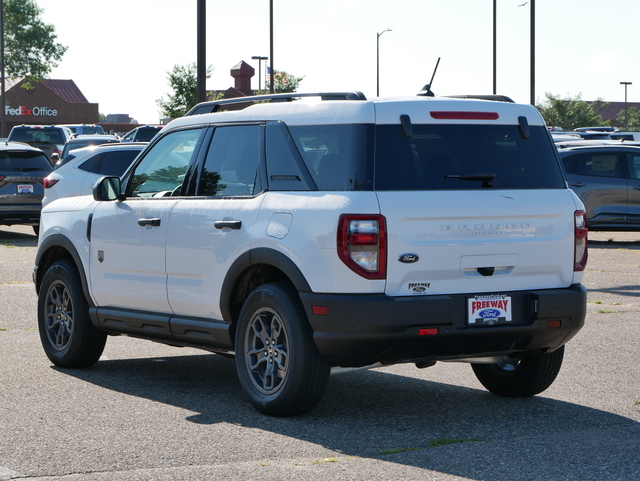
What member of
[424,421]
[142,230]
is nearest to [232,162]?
[142,230]

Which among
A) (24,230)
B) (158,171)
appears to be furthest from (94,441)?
(24,230)

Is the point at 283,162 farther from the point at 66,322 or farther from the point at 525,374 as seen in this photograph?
the point at 66,322

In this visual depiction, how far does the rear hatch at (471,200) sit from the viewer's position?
576 cm

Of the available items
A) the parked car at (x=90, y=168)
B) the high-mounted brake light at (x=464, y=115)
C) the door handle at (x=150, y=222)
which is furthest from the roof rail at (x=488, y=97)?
the parked car at (x=90, y=168)

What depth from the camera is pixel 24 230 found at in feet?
76.0

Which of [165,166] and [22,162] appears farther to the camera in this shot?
[22,162]

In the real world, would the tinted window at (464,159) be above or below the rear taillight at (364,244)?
above

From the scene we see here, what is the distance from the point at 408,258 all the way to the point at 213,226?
57.2 inches

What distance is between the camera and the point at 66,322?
800 centimetres

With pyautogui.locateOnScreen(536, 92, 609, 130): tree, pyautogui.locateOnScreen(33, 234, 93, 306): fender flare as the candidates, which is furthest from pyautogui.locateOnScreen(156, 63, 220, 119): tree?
pyautogui.locateOnScreen(33, 234, 93, 306): fender flare

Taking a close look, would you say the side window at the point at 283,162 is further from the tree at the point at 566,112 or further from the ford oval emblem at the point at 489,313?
the tree at the point at 566,112

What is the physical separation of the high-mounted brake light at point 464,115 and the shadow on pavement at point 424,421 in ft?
5.87

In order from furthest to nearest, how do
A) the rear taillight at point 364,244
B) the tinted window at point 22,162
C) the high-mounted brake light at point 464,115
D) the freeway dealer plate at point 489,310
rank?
the tinted window at point 22,162 → the high-mounted brake light at point 464,115 → the freeway dealer plate at point 489,310 → the rear taillight at point 364,244

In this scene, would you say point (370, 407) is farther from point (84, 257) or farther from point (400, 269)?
point (84, 257)
